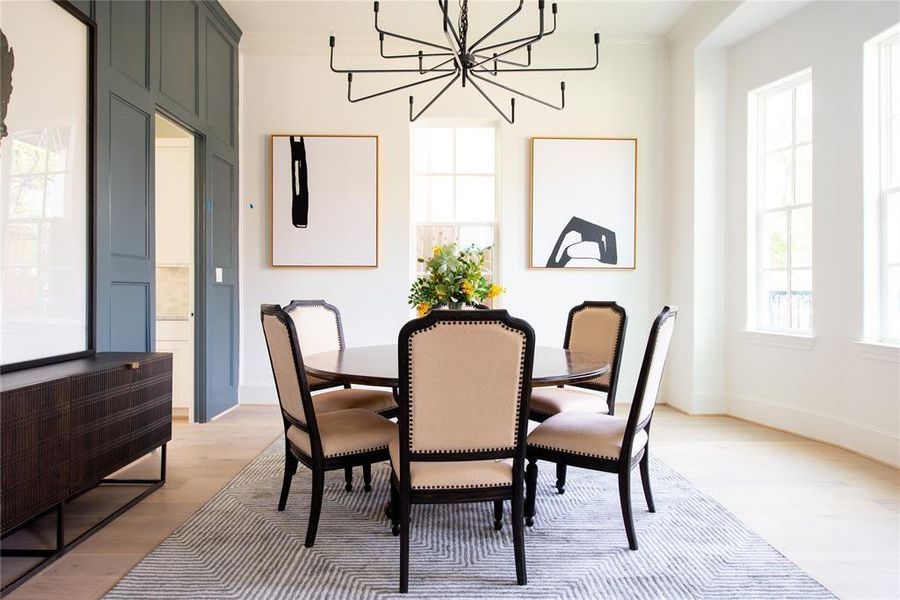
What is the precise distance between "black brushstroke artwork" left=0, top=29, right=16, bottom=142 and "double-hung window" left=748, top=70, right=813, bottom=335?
15.4 ft

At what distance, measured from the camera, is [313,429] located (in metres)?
1.97

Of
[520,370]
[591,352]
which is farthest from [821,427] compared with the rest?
[520,370]

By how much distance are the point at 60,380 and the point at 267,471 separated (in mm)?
1313

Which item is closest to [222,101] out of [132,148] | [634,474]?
[132,148]

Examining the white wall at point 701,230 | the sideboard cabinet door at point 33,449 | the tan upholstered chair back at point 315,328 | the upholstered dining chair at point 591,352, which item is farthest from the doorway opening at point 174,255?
the white wall at point 701,230

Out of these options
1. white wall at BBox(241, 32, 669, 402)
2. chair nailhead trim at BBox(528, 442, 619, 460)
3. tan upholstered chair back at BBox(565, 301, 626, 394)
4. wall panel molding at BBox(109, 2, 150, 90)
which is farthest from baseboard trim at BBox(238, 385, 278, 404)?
chair nailhead trim at BBox(528, 442, 619, 460)

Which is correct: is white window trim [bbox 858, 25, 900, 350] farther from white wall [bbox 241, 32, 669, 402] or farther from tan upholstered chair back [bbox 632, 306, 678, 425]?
tan upholstered chair back [bbox 632, 306, 678, 425]

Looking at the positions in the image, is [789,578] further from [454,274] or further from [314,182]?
[314,182]

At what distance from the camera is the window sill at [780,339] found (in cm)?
369

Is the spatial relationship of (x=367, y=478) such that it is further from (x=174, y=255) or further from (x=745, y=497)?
(x=174, y=255)

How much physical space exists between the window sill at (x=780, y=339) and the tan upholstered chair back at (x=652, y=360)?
2296 mm

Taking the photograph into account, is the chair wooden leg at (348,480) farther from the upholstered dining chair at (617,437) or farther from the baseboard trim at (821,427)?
the baseboard trim at (821,427)

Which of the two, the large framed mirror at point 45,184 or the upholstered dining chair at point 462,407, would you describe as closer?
the upholstered dining chair at point 462,407

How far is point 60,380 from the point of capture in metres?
1.89
